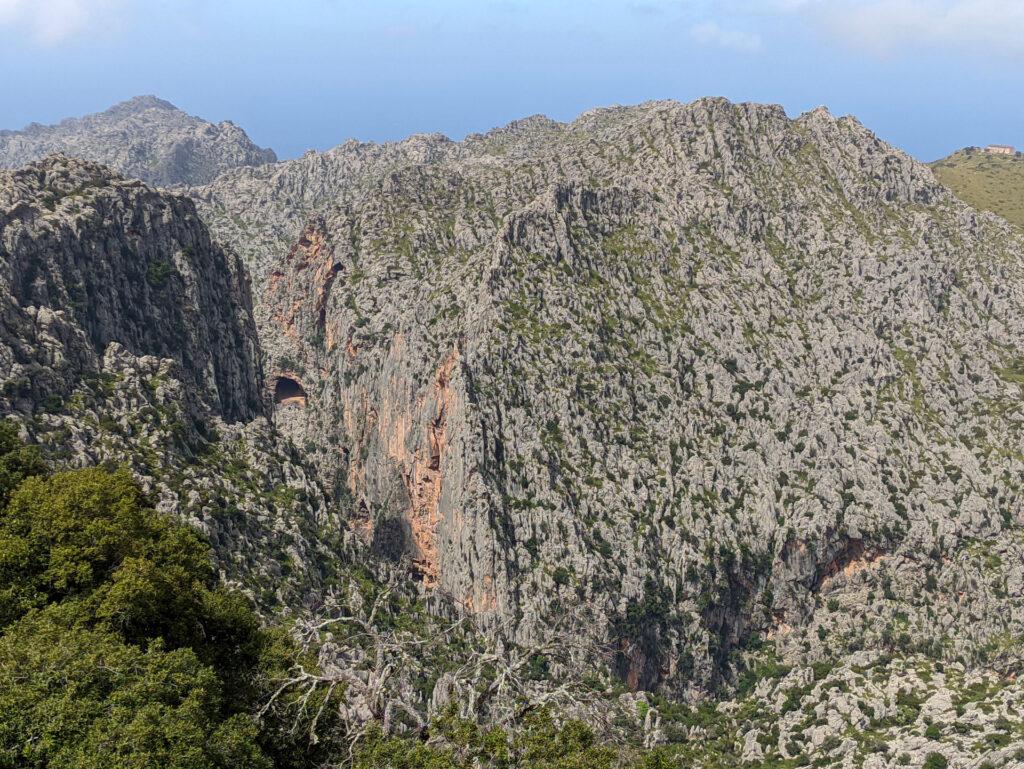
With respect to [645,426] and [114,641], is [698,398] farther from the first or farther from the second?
[114,641]

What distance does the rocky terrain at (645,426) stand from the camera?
364ft

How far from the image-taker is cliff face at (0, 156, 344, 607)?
10506cm

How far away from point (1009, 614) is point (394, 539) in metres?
104

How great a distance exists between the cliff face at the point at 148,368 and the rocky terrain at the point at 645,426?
59cm

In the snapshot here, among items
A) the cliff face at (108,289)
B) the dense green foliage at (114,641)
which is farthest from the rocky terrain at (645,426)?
the dense green foliage at (114,641)

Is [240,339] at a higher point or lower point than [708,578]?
higher

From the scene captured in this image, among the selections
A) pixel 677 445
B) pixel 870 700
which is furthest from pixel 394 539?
pixel 870 700

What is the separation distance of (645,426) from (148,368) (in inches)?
3454

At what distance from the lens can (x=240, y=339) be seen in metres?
170

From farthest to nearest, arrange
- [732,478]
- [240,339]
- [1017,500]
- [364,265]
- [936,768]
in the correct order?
[364,265]
[240,339]
[732,478]
[1017,500]
[936,768]

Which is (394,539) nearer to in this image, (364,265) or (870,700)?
(364,265)

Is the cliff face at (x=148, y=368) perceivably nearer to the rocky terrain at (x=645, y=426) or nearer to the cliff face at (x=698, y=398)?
the rocky terrain at (x=645, y=426)

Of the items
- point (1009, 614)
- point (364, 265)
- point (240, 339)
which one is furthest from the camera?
point (364, 265)

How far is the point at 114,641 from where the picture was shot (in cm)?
4153
